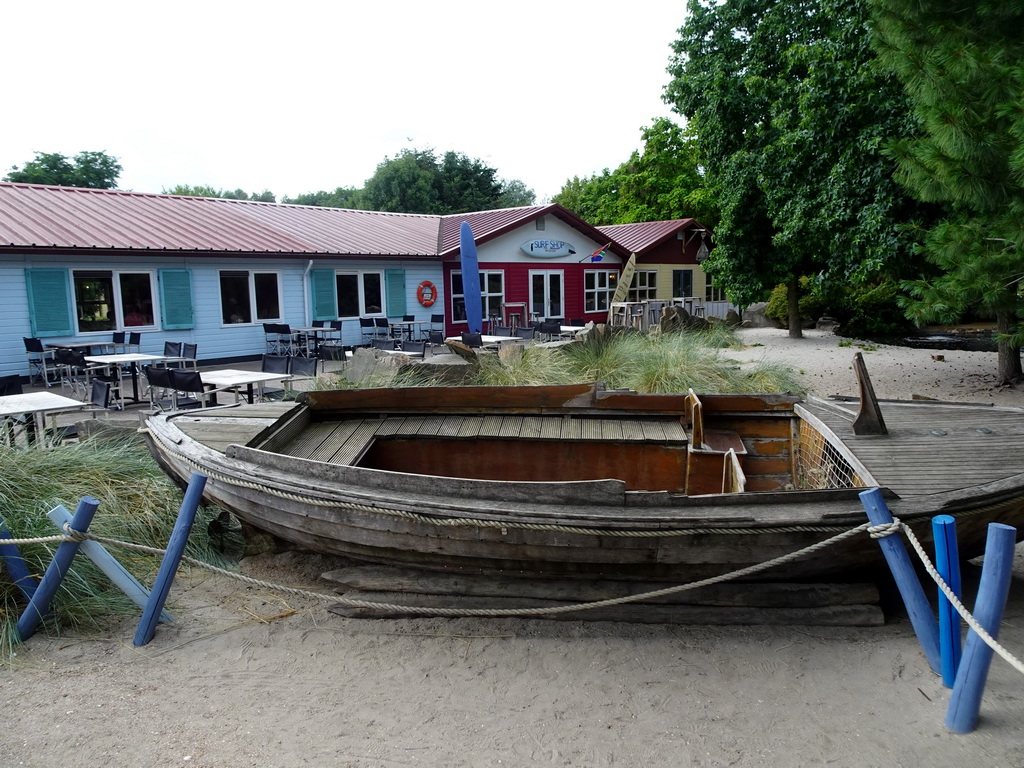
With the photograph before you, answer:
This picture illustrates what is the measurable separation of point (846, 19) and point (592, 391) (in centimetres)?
953

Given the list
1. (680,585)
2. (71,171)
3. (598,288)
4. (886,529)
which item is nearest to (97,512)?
(680,585)

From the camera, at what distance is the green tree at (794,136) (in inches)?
430

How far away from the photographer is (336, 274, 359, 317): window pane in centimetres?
1761

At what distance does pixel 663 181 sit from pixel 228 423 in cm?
3069

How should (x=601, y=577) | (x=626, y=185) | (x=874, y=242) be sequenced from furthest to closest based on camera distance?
1. (x=626, y=185)
2. (x=874, y=242)
3. (x=601, y=577)

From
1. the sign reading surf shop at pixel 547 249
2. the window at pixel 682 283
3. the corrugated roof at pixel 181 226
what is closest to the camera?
the corrugated roof at pixel 181 226

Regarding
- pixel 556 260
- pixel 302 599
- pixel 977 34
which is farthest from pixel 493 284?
pixel 302 599

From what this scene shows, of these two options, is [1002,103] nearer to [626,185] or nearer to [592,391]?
[592,391]

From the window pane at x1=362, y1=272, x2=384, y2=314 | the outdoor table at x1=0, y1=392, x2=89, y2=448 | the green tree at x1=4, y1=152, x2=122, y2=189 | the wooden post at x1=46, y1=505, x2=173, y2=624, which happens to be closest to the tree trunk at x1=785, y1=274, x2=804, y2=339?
the window pane at x1=362, y1=272, x2=384, y2=314

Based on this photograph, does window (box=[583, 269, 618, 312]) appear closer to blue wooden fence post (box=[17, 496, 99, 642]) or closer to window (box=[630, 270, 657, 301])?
window (box=[630, 270, 657, 301])

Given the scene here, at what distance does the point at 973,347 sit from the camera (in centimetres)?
1722

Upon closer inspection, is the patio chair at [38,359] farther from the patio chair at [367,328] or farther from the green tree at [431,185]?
the green tree at [431,185]

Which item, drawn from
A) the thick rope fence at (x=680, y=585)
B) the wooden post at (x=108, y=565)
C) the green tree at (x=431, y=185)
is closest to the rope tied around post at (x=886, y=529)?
the thick rope fence at (x=680, y=585)

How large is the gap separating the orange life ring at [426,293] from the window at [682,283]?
10.8 metres
